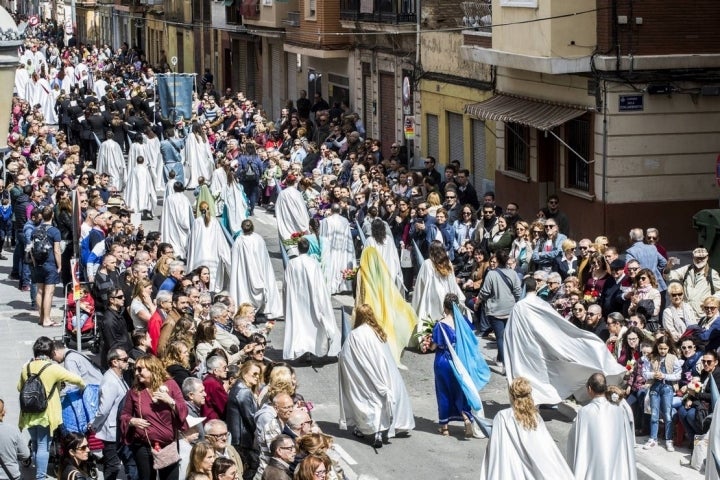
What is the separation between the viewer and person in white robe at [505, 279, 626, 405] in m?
A: 16.4

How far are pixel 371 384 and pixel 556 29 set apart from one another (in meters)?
11.0

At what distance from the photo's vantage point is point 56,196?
24.2 metres

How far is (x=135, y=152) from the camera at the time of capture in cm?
3109

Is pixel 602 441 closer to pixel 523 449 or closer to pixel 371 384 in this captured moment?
pixel 523 449

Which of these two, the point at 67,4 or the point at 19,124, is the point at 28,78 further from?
the point at 67,4

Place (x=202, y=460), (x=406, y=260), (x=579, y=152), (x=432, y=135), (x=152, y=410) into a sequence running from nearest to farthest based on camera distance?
(x=202, y=460) < (x=152, y=410) < (x=406, y=260) < (x=579, y=152) < (x=432, y=135)

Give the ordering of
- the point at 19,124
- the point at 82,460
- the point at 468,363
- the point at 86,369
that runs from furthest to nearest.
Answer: the point at 19,124 < the point at 468,363 < the point at 86,369 < the point at 82,460

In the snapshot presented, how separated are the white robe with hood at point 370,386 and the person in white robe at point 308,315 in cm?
325

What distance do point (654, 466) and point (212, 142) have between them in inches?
934

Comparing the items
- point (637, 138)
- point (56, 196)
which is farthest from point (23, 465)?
point (637, 138)

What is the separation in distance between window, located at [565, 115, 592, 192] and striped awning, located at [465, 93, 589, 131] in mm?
361

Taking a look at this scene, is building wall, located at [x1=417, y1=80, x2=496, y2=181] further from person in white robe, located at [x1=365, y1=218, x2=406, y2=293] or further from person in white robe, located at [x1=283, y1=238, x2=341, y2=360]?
person in white robe, located at [x1=283, y1=238, x2=341, y2=360]

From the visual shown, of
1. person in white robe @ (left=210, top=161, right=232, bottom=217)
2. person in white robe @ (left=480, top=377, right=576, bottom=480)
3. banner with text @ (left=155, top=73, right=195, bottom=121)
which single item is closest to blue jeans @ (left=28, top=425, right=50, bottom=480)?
person in white robe @ (left=480, top=377, right=576, bottom=480)

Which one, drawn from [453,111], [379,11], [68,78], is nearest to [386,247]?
[453,111]
